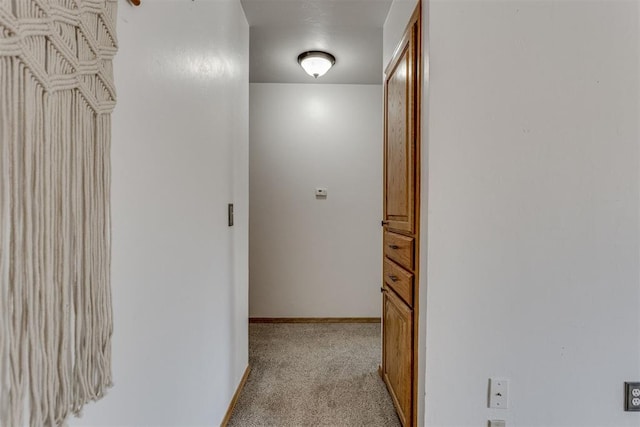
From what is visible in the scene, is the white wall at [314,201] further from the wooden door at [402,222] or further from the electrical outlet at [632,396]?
the electrical outlet at [632,396]

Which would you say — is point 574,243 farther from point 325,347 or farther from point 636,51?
point 325,347

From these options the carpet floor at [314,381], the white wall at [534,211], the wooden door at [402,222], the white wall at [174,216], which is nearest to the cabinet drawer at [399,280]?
the wooden door at [402,222]

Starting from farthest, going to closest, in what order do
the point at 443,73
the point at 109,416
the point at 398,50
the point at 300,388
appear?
the point at 300,388, the point at 398,50, the point at 443,73, the point at 109,416

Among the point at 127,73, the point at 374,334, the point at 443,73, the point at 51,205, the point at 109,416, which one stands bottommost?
the point at 374,334

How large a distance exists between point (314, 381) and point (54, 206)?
1.88 m

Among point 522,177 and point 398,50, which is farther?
point 398,50

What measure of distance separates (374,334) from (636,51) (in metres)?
2.47

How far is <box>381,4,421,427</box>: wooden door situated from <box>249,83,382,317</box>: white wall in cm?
120

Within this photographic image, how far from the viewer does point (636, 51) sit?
125 centimetres

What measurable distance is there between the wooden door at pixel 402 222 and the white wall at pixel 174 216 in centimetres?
89

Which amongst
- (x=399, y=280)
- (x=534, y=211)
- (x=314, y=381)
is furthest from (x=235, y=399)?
(x=534, y=211)

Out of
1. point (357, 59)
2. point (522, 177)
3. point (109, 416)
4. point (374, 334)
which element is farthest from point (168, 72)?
point (374, 334)

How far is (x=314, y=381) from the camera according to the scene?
6.66 feet

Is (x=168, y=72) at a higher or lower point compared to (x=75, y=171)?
higher
